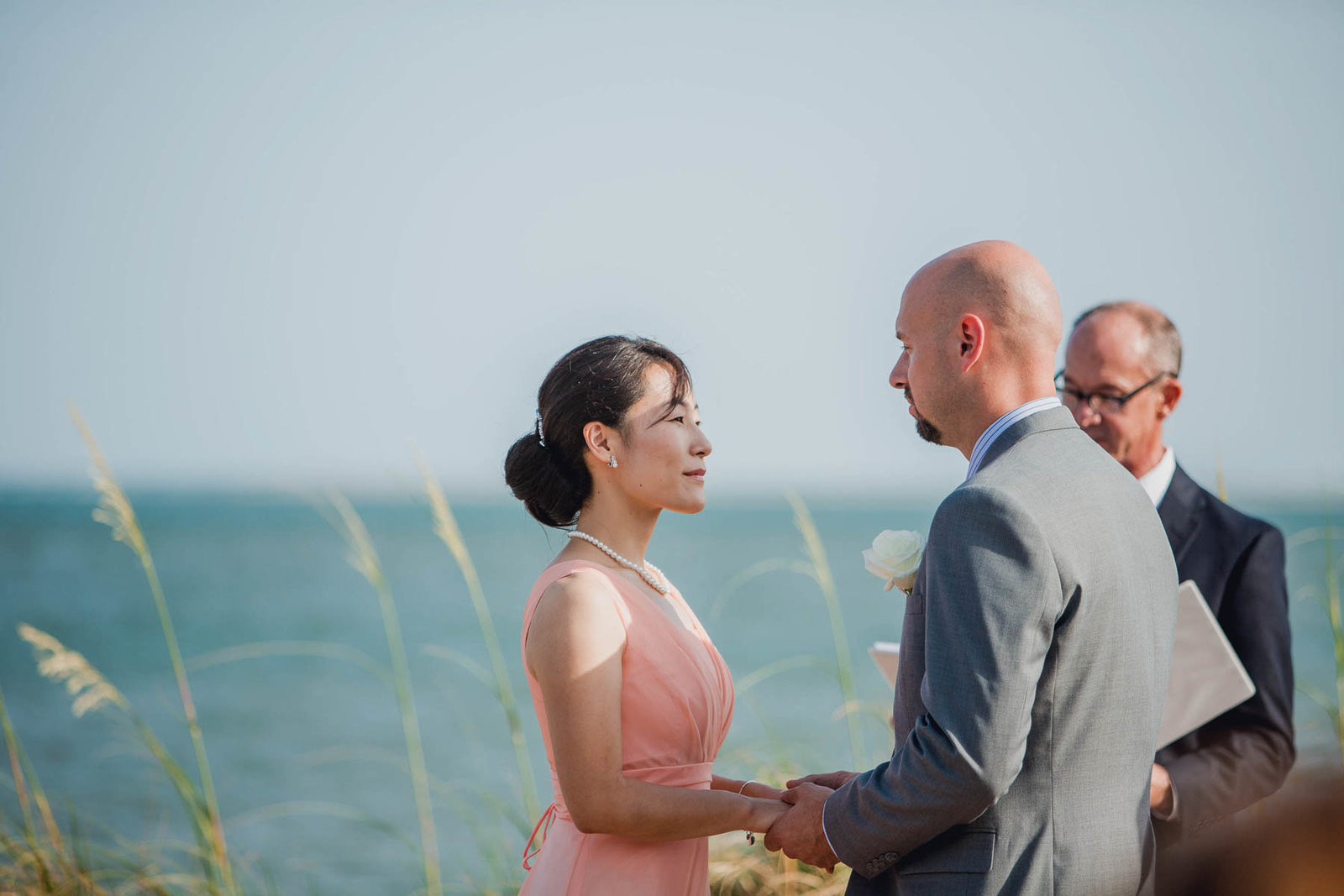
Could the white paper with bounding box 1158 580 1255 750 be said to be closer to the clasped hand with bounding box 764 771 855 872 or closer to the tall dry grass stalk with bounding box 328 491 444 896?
the clasped hand with bounding box 764 771 855 872

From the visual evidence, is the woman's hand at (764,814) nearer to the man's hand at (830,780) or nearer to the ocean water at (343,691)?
the man's hand at (830,780)

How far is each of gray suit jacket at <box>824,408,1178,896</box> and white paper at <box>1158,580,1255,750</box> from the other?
0.66 metres

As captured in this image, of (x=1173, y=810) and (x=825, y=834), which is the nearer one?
(x=825, y=834)

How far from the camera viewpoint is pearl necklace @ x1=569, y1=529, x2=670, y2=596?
2.89 m

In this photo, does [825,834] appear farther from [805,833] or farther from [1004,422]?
[1004,422]

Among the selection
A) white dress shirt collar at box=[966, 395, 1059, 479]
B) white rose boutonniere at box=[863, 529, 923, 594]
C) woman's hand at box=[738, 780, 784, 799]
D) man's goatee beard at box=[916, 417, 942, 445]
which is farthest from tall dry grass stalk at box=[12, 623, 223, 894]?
white dress shirt collar at box=[966, 395, 1059, 479]

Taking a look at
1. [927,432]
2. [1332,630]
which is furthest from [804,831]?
[1332,630]

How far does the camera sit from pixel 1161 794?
281cm

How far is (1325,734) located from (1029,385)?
11.5 feet

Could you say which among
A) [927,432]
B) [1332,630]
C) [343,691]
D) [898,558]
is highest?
[927,432]

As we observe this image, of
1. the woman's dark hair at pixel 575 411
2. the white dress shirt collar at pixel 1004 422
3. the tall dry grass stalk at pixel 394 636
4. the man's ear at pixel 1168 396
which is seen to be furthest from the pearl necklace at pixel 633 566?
the man's ear at pixel 1168 396

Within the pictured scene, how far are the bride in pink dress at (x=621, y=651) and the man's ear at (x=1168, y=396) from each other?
5.36ft

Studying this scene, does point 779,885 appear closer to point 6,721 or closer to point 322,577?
point 6,721

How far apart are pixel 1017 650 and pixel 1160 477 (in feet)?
5.46
